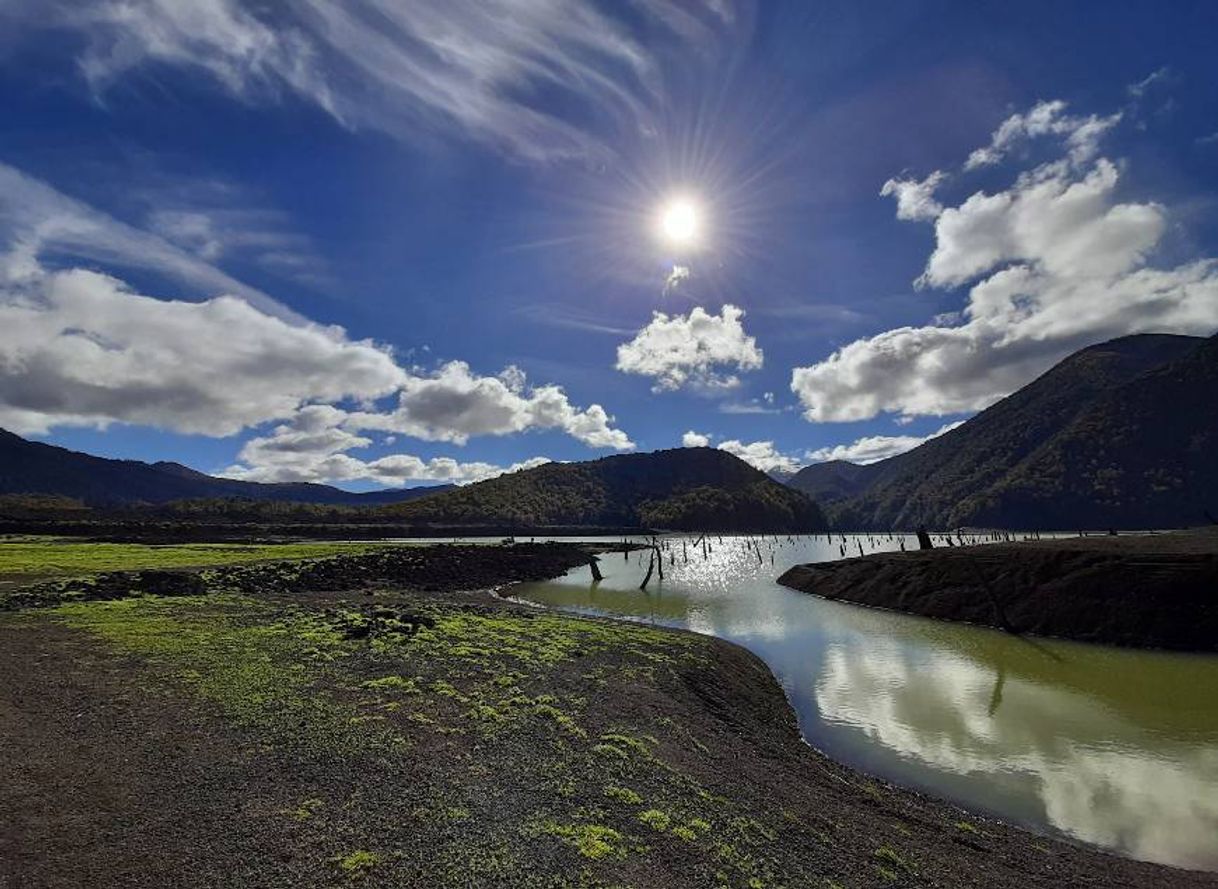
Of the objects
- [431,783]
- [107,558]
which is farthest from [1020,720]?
[107,558]

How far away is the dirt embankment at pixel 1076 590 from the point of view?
1758 inches

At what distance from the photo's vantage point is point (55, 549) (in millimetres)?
85438

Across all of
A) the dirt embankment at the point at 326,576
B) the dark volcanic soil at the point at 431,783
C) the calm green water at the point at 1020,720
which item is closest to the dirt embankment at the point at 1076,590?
the calm green water at the point at 1020,720

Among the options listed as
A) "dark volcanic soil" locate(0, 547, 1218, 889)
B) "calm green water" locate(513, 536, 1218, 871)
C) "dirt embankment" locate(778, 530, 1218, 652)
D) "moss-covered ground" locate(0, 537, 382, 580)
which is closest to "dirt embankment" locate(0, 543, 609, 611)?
"moss-covered ground" locate(0, 537, 382, 580)

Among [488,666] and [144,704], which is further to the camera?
[488,666]

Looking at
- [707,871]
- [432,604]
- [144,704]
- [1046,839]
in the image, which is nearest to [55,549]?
[432,604]

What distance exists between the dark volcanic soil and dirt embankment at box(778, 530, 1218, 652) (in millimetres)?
33167

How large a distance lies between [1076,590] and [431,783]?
5574cm

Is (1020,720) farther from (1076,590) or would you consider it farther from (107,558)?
(107,558)

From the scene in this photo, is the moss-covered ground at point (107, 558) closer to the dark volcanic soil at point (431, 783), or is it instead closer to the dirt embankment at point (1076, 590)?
the dark volcanic soil at point (431, 783)

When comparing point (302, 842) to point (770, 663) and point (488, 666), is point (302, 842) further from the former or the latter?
point (770, 663)

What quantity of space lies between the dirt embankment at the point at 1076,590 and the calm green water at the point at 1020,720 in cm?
259

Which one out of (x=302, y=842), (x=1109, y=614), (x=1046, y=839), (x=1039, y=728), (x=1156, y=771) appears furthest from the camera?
(x=1109, y=614)

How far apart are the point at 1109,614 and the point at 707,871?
50028mm
